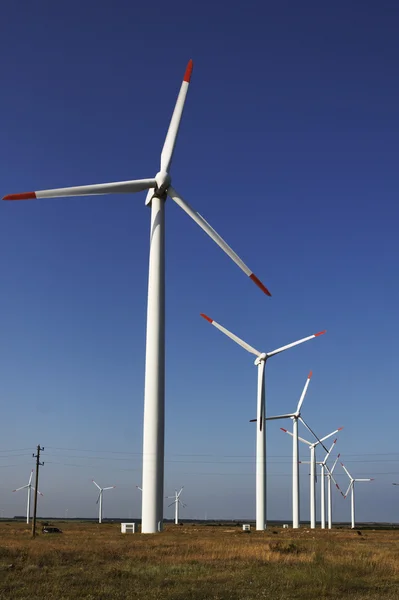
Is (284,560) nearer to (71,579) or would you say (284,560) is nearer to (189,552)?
(189,552)

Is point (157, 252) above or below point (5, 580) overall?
above

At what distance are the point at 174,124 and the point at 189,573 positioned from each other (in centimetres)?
3150

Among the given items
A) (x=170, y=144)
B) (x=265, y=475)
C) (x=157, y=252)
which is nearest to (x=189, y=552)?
(x=157, y=252)

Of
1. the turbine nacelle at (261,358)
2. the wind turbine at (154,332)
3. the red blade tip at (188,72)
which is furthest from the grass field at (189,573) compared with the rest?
the turbine nacelle at (261,358)

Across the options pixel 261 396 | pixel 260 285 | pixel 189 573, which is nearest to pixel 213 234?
pixel 260 285

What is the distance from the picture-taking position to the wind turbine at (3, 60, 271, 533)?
38406 mm

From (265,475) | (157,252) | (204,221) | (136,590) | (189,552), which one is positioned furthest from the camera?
(265,475)

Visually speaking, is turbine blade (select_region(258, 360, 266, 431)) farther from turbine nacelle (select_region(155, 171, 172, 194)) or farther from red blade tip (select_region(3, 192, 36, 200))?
red blade tip (select_region(3, 192, 36, 200))

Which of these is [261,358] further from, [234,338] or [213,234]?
[213,234]

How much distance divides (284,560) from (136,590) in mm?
12452

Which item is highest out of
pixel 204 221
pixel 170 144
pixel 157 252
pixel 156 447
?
pixel 170 144

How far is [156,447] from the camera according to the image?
126 feet

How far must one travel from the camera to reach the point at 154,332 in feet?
130

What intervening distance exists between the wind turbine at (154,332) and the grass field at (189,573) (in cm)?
290
